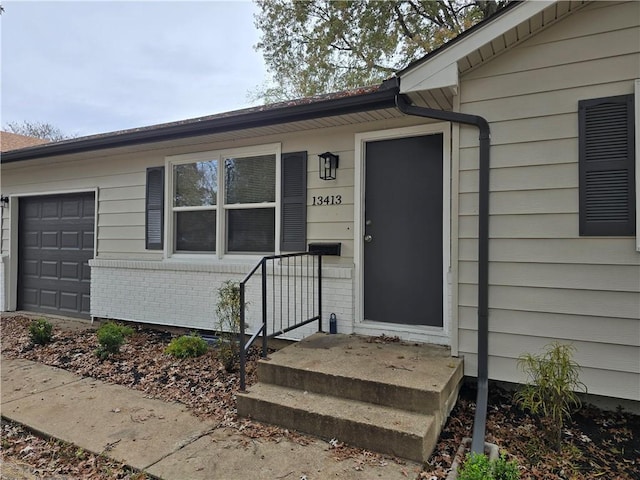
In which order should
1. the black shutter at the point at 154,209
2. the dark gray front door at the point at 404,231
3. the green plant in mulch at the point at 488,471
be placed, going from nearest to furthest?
the green plant in mulch at the point at 488,471
the dark gray front door at the point at 404,231
the black shutter at the point at 154,209

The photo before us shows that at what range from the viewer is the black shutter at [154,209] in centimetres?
522

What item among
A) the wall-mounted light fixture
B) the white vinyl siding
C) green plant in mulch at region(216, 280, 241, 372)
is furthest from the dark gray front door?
green plant in mulch at region(216, 280, 241, 372)

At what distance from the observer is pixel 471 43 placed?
2.83 meters

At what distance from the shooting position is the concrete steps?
2.28 m

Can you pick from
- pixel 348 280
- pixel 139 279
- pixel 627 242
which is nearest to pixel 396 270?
pixel 348 280

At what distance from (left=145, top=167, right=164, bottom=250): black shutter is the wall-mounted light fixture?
8.12 feet

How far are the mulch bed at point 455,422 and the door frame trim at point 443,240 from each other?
2.04 feet

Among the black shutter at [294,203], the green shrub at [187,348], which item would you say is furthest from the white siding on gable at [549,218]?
the green shrub at [187,348]

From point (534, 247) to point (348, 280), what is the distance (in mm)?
1740

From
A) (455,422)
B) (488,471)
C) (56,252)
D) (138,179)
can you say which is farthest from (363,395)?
(56,252)

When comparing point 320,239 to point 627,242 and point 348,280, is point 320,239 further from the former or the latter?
point 627,242

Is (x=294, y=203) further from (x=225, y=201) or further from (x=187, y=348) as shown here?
(x=187, y=348)

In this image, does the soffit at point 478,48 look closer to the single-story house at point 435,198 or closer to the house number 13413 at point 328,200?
the single-story house at point 435,198

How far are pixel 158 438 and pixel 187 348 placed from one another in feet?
5.49
